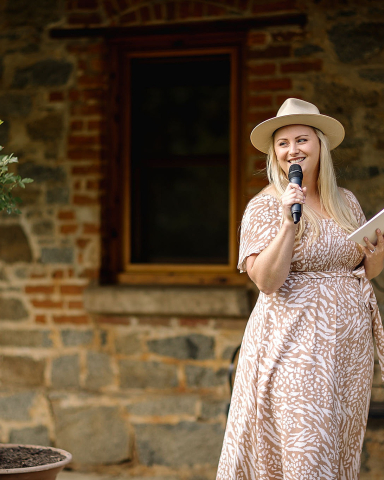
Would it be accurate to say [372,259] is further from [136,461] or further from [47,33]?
[47,33]

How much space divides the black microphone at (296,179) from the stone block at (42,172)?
6.80 ft

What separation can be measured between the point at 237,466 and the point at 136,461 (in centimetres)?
165

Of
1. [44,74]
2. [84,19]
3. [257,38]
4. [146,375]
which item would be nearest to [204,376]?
[146,375]

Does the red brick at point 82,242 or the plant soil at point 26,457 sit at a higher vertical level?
the red brick at point 82,242

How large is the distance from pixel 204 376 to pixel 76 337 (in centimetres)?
83

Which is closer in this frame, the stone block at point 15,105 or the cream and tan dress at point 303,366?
the cream and tan dress at point 303,366

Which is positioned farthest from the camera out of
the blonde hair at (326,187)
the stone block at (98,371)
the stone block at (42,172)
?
the stone block at (42,172)

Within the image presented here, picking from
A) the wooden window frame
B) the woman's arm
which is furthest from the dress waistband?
the wooden window frame

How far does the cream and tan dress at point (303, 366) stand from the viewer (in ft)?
6.49

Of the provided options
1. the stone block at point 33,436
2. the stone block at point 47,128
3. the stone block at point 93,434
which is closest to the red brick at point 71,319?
the stone block at point 93,434

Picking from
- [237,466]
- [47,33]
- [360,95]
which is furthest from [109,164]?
[237,466]

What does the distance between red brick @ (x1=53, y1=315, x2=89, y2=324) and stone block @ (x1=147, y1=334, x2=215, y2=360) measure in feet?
1.45

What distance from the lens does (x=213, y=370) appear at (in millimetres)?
3527

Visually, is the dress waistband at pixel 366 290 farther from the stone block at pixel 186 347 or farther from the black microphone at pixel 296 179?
the stone block at pixel 186 347
